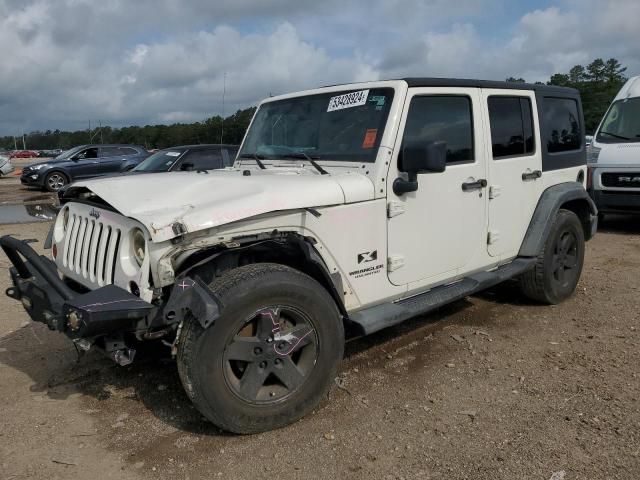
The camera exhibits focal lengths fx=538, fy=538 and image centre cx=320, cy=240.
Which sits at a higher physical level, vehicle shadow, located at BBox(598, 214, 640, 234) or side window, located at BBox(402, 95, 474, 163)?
side window, located at BBox(402, 95, 474, 163)

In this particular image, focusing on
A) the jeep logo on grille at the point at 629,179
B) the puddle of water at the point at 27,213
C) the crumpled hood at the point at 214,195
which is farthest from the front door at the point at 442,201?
the puddle of water at the point at 27,213

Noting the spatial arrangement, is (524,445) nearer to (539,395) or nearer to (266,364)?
(539,395)

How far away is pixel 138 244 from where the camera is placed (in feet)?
9.47

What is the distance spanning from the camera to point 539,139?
4766 millimetres

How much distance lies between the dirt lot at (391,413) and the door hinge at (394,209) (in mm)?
1150

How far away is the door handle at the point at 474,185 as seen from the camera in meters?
3.98

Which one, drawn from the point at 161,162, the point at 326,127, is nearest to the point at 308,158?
the point at 326,127

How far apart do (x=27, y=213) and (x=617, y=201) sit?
12484 mm

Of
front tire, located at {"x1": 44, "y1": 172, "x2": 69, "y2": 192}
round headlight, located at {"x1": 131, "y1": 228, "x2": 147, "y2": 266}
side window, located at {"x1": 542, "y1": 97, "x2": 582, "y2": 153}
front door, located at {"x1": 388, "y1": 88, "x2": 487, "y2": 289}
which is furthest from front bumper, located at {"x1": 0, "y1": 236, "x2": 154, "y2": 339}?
front tire, located at {"x1": 44, "y1": 172, "x2": 69, "y2": 192}

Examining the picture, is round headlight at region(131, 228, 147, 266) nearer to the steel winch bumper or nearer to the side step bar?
the steel winch bumper

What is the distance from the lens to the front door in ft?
11.7

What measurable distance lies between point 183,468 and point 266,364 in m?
0.67

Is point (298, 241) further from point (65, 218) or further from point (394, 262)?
point (65, 218)

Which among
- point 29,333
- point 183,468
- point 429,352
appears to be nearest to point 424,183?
point 429,352
